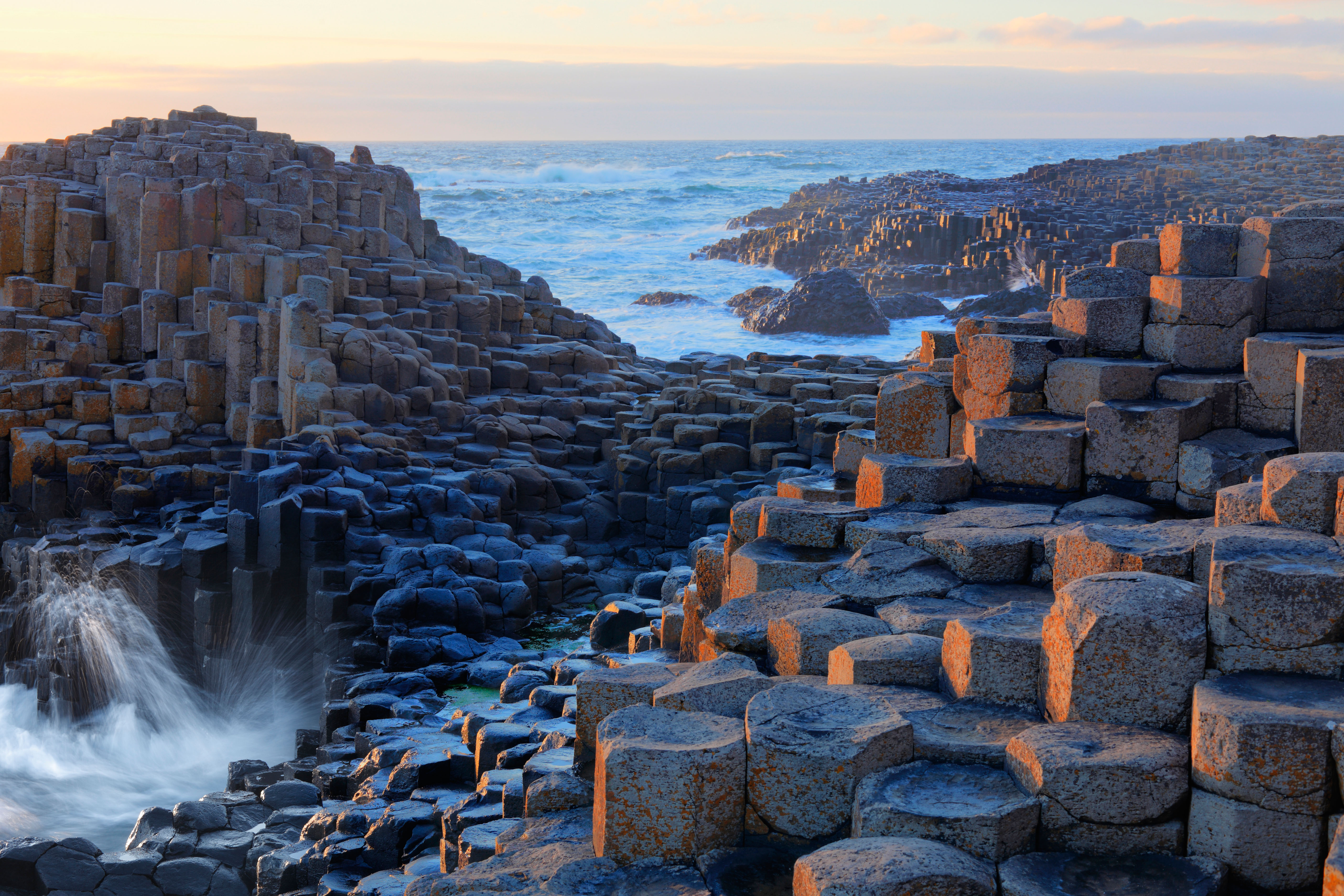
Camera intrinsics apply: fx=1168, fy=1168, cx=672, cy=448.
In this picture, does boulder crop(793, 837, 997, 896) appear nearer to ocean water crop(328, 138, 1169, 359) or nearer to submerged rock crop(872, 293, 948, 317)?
ocean water crop(328, 138, 1169, 359)

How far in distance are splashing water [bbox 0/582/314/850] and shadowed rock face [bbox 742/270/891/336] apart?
20905 millimetres

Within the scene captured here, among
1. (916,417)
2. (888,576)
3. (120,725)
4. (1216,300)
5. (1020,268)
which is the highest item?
(1020,268)

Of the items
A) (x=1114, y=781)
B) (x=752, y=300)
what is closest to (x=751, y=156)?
(x=752, y=300)

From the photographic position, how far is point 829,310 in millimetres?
31062

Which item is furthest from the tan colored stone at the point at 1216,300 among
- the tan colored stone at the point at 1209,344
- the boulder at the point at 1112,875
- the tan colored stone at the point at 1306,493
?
the boulder at the point at 1112,875

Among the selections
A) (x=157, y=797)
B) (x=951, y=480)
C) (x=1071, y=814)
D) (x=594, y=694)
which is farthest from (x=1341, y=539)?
(x=157, y=797)

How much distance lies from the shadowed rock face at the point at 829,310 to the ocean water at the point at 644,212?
0.88 feet

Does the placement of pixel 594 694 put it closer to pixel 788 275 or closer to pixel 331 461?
pixel 331 461

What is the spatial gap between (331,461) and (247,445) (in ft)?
8.46

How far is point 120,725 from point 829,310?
73.7ft

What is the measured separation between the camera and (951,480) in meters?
6.97

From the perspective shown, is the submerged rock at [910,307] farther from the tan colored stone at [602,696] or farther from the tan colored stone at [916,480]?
the tan colored stone at [602,696]

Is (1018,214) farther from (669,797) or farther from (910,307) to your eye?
(669,797)

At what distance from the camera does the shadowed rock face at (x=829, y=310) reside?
1213 inches
